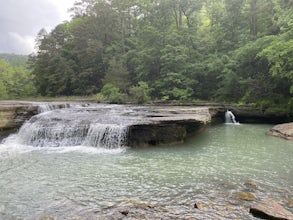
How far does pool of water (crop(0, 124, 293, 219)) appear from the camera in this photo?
413cm

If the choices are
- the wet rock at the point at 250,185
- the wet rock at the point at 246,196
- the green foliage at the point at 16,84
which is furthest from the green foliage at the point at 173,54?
the wet rock at the point at 246,196

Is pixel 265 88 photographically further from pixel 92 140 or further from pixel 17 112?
pixel 17 112

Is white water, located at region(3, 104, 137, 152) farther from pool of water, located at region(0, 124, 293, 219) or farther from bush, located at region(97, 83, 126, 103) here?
bush, located at region(97, 83, 126, 103)

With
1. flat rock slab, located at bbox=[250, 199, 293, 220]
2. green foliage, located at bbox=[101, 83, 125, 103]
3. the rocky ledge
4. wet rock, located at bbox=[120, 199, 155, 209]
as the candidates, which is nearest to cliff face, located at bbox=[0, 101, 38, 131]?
the rocky ledge

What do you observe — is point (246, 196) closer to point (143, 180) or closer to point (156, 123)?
point (143, 180)

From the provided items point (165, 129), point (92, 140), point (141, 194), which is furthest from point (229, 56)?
point (141, 194)

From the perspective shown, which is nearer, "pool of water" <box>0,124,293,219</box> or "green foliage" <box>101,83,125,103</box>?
"pool of water" <box>0,124,293,219</box>

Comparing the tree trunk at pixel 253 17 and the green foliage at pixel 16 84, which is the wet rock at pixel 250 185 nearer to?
the tree trunk at pixel 253 17

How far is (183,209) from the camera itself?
4.12 metres

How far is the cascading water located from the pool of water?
1.65 ft

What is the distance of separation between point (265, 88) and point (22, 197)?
13772mm

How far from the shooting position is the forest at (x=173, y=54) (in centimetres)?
1477

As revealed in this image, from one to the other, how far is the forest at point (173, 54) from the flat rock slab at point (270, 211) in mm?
9927

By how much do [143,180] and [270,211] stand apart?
2.58 metres
